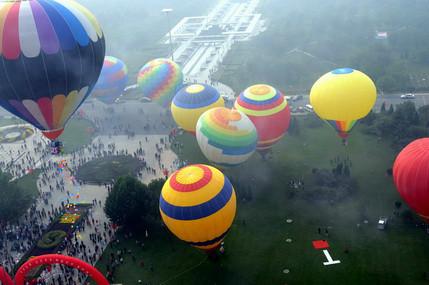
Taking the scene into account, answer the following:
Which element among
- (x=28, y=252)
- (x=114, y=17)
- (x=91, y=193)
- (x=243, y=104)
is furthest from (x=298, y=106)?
(x=114, y=17)

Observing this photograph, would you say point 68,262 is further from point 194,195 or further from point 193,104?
point 193,104

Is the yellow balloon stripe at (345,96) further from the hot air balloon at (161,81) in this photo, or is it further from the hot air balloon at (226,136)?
the hot air balloon at (161,81)

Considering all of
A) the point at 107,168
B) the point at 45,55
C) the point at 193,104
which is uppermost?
the point at 45,55

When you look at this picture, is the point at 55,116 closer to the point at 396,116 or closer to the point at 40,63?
the point at 40,63

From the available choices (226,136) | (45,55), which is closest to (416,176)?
(226,136)

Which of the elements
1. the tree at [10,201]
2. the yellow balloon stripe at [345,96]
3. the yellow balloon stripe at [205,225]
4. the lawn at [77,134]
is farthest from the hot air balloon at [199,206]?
the lawn at [77,134]

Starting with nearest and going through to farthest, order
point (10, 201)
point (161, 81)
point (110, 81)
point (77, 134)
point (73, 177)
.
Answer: point (10, 201)
point (73, 177)
point (77, 134)
point (161, 81)
point (110, 81)
